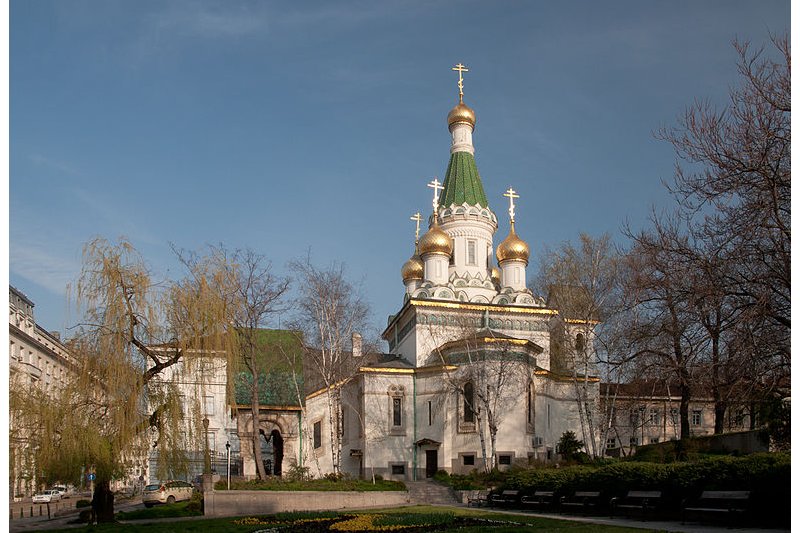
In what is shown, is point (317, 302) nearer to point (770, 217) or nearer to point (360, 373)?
point (360, 373)

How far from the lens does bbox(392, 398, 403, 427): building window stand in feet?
136

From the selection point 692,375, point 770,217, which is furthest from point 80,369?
point 770,217

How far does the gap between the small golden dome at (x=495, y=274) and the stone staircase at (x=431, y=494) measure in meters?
15.6

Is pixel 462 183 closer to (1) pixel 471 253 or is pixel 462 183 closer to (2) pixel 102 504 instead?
(1) pixel 471 253

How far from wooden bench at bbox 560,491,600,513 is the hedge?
21 cm

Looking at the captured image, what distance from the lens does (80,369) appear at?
19531mm

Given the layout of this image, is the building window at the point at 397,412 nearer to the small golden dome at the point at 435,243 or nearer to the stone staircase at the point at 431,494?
the stone staircase at the point at 431,494

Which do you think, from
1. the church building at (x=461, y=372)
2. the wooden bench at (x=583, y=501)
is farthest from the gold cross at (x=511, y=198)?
the wooden bench at (x=583, y=501)

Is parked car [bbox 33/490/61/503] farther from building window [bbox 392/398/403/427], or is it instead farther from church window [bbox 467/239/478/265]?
church window [bbox 467/239/478/265]

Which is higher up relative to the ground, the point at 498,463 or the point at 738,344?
the point at 738,344

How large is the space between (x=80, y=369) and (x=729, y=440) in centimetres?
2306

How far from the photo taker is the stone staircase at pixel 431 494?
3219 cm

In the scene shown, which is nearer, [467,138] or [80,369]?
[80,369]

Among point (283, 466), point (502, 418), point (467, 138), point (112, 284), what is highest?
point (467, 138)
